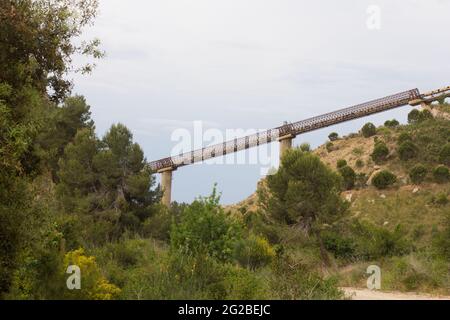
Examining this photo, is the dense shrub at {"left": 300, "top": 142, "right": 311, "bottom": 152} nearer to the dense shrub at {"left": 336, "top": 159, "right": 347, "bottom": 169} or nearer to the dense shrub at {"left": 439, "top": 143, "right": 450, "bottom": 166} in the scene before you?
the dense shrub at {"left": 336, "top": 159, "right": 347, "bottom": 169}

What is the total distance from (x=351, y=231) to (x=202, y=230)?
17.1 meters

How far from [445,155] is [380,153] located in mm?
5987

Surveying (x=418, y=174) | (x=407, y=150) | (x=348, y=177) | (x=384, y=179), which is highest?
(x=407, y=150)

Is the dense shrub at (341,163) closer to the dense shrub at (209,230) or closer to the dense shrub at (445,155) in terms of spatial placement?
the dense shrub at (445,155)

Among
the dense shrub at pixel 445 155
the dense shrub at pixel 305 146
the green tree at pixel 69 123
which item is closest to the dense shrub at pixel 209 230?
the dense shrub at pixel 305 146

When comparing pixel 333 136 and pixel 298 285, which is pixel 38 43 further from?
pixel 333 136

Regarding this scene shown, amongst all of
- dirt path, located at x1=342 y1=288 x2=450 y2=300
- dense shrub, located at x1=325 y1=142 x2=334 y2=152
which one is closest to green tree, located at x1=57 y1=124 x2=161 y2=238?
dirt path, located at x1=342 y1=288 x2=450 y2=300

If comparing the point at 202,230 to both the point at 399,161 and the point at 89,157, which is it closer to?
the point at 89,157

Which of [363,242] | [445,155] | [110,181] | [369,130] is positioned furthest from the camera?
[369,130]

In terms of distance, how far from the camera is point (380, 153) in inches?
2076

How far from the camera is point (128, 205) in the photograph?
33.9 m

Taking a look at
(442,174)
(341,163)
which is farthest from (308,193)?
(341,163)

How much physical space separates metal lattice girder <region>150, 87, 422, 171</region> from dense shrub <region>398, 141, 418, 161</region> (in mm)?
4317

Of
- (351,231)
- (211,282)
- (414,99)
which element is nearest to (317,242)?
(351,231)
